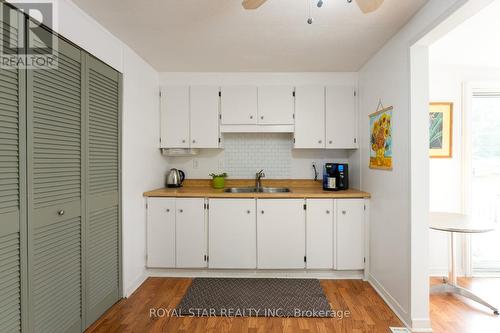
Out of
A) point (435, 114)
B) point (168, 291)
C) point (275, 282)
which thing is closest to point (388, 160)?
point (435, 114)

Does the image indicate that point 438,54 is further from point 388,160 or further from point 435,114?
point 388,160

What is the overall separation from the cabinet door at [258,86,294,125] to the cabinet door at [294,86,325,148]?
86 mm

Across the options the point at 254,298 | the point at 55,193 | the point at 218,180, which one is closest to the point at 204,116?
the point at 218,180

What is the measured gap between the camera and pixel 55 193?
5.72 feet

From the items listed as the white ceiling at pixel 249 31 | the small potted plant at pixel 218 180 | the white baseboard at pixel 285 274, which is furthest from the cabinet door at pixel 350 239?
the white ceiling at pixel 249 31

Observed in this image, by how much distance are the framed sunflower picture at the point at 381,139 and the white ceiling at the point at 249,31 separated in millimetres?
677

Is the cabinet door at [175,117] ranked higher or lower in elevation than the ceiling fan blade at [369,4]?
lower

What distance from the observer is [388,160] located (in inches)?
96.5

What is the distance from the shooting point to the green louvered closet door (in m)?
1.40

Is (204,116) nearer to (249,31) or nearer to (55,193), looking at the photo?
(249,31)

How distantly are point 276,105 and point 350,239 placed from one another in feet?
5.84

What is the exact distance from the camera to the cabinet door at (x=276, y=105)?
328cm

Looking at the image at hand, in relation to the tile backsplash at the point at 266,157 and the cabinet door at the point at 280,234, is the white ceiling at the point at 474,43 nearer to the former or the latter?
the tile backsplash at the point at 266,157

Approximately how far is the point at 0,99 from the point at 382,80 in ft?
9.57
